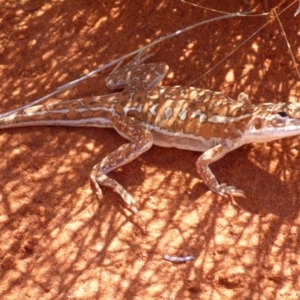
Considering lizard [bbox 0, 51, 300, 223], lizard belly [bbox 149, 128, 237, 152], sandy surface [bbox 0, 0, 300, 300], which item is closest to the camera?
sandy surface [bbox 0, 0, 300, 300]

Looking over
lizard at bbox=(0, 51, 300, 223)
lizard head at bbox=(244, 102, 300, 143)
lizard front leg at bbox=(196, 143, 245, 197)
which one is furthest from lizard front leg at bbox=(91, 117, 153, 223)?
lizard head at bbox=(244, 102, 300, 143)

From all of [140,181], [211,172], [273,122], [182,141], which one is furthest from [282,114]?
[140,181]

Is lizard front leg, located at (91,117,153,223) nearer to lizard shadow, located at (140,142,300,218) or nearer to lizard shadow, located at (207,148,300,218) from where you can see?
lizard shadow, located at (140,142,300,218)

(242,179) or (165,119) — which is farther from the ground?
(165,119)

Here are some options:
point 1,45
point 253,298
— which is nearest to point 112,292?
point 253,298

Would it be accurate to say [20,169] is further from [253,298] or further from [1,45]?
[253,298]

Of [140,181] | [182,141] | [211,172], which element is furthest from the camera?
[182,141]

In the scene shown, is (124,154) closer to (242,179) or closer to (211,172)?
(211,172)
